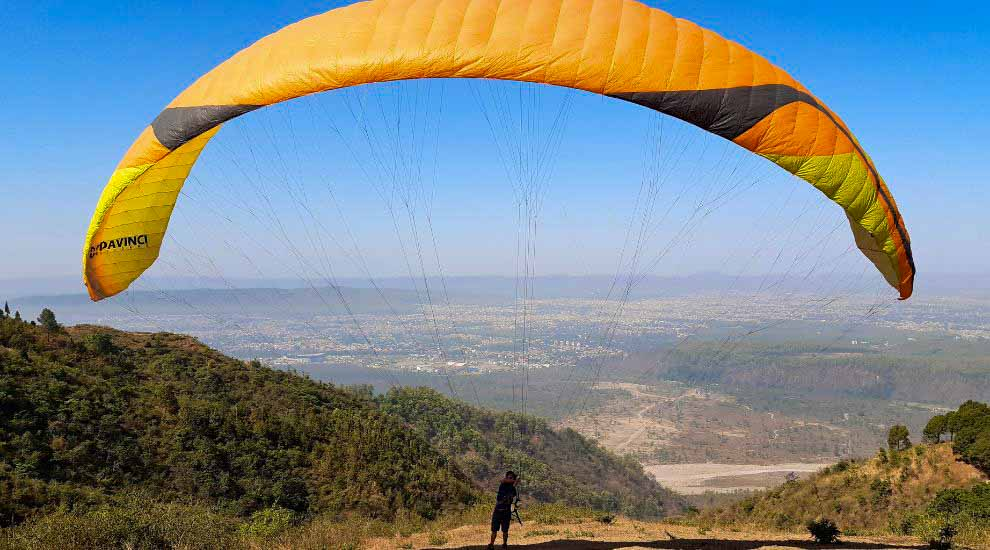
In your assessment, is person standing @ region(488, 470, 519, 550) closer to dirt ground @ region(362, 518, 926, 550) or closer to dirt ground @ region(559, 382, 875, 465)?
dirt ground @ region(362, 518, 926, 550)

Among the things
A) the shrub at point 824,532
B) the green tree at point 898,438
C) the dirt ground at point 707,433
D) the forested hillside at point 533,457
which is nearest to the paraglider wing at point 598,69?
the shrub at point 824,532

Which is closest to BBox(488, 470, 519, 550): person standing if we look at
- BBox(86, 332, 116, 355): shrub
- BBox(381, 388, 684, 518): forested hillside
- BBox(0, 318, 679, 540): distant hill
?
BBox(0, 318, 679, 540): distant hill

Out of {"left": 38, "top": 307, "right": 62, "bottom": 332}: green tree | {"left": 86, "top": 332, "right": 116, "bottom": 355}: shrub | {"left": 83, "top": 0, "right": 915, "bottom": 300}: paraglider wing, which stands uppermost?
{"left": 83, "top": 0, "right": 915, "bottom": 300}: paraglider wing

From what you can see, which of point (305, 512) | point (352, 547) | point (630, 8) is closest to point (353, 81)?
point (630, 8)

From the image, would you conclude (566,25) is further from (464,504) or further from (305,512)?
(464,504)

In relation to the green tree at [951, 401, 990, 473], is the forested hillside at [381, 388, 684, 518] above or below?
below

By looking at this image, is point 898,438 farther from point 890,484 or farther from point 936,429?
point 890,484
